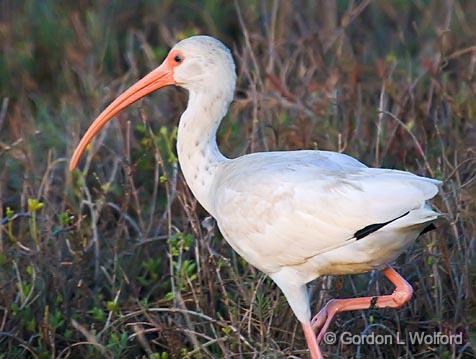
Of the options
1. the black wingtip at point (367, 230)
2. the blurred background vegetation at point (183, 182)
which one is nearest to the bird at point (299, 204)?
the black wingtip at point (367, 230)

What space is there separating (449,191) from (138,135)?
94.0 inches

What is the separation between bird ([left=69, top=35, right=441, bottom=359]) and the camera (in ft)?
14.6

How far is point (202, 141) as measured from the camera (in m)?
4.99

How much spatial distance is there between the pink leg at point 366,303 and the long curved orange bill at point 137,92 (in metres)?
1.16

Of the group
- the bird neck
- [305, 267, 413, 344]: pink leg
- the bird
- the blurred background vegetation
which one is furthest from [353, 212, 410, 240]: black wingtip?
the bird neck

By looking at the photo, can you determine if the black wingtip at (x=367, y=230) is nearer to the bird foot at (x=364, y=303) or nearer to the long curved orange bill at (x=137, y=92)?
the bird foot at (x=364, y=303)

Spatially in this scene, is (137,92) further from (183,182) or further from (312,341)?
(312,341)

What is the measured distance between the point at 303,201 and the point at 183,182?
98cm

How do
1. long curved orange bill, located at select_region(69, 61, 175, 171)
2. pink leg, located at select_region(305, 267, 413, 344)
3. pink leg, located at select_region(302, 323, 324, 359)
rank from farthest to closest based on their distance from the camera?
1. long curved orange bill, located at select_region(69, 61, 175, 171)
2. pink leg, located at select_region(305, 267, 413, 344)
3. pink leg, located at select_region(302, 323, 324, 359)

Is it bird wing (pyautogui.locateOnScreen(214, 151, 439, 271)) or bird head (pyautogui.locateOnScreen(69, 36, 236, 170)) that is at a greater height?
bird head (pyautogui.locateOnScreen(69, 36, 236, 170))

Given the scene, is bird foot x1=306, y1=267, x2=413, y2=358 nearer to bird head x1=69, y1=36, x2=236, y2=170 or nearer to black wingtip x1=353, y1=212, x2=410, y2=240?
black wingtip x1=353, y1=212, x2=410, y2=240

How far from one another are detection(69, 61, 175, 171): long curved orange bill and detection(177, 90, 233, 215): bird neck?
0.23m

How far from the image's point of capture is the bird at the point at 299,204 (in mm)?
4441

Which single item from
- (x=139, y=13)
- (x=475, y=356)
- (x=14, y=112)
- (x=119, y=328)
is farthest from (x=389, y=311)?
(x=139, y=13)
